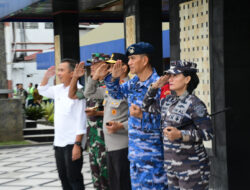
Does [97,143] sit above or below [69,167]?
above

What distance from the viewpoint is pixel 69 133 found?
5.62 m

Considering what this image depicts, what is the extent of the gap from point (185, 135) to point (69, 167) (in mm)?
1836

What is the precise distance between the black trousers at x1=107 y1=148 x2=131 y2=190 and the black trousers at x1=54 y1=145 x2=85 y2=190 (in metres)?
0.43

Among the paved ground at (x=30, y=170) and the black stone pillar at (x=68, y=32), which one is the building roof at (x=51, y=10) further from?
the paved ground at (x=30, y=170)

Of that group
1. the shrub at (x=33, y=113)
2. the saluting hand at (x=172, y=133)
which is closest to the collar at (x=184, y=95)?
the saluting hand at (x=172, y=133)

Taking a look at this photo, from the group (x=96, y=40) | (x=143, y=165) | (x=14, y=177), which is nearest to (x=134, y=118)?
(x=143, y=165)

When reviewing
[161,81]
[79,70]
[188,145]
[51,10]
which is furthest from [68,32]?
[188,145]

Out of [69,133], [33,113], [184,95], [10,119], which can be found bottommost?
[33,113]

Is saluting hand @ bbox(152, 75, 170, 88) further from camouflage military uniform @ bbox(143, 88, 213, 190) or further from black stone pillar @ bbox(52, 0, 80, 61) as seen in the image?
black stone pillar @ bbox(52, 0, 80, 61)

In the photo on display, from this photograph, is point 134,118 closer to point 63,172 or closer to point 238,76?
point 63,172

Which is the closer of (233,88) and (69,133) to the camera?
(69,133)

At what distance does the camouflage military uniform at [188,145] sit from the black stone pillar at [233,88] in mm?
1840

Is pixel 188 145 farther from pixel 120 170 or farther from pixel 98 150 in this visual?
pixel 98 150

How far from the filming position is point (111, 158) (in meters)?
5.42
